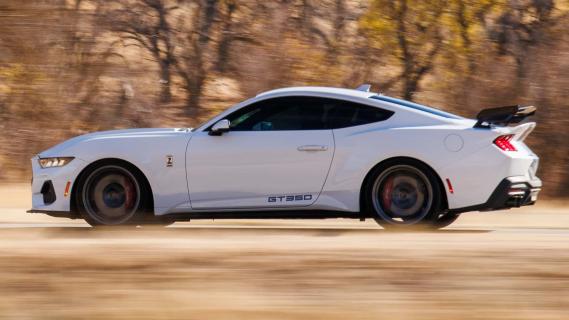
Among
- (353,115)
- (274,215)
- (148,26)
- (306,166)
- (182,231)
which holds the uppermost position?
(148,26)

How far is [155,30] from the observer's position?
26.4m

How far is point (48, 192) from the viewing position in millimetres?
11172

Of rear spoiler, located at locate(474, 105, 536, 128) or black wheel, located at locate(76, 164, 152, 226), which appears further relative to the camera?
black wheel, located at locate(76, 164, 152, 226)

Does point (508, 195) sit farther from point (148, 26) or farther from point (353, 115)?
point (148, 26)

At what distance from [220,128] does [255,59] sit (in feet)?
30.9

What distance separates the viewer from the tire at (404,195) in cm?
1066

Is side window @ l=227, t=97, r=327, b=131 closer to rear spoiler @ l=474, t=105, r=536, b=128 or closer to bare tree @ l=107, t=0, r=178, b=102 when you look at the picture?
rear spoiler @ l=474, t=105, r=536, b=128

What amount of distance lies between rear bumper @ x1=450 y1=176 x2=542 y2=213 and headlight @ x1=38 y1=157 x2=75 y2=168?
3.66 meters

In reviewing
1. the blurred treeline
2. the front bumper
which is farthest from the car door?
the blurred treeline

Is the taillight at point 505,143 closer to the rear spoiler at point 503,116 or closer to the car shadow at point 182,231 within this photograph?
the rear spoiler at point 503,116

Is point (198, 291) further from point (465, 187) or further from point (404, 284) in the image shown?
point (465, 187)

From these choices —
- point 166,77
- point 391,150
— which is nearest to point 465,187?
point 391,150

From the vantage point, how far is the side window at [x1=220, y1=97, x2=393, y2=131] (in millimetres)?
10883

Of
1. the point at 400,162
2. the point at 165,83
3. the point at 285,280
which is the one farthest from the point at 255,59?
the point at 285,280
